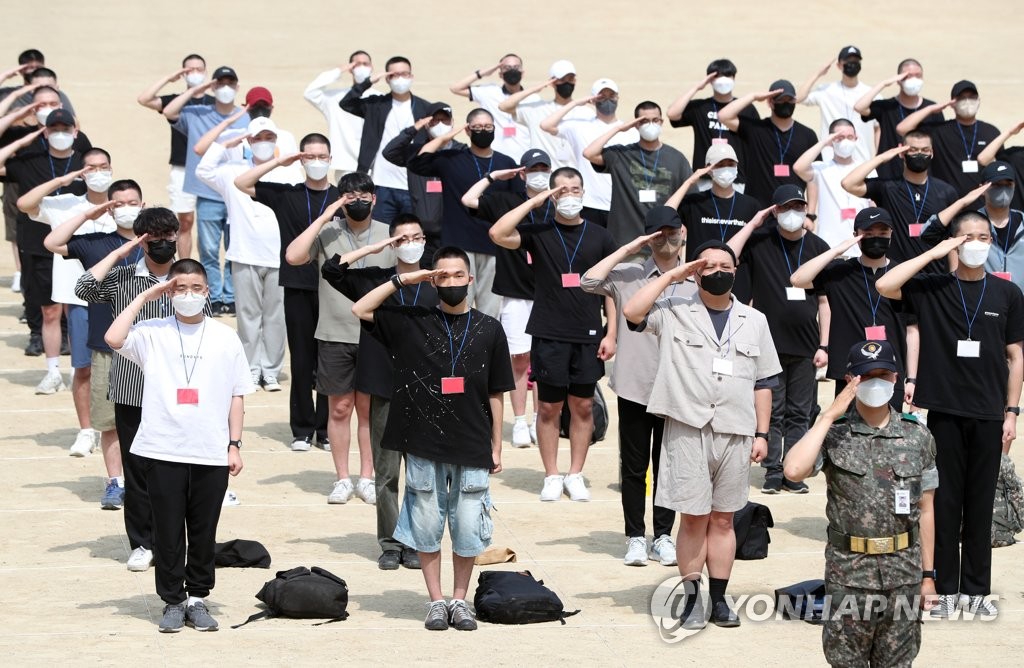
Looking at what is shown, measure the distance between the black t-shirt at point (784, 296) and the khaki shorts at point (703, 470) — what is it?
351 centimetres

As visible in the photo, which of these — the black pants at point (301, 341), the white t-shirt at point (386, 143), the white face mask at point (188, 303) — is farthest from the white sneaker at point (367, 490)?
the white t-shirt at point (386, 143)

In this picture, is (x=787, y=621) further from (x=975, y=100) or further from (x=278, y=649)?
(x=975, y=100)

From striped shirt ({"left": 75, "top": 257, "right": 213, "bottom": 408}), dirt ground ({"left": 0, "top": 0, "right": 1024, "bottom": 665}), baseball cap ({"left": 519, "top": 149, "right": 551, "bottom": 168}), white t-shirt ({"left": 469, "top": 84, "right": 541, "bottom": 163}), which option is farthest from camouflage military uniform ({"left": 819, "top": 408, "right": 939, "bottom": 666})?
white t-shirt ({"left": 469, "top": 84, "right": 541, "bottom": 163})

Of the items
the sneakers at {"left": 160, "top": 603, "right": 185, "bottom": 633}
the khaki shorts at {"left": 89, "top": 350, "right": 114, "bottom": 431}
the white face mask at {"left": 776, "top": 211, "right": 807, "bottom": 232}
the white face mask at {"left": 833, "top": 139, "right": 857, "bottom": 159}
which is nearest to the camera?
the sneakers at {"left": 160, "top": 603, "right": 185, "bottom": 633}

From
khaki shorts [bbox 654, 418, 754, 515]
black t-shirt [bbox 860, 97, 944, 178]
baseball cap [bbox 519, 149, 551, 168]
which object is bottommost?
khaki shorts [bbox 654, 418, 754, 515]

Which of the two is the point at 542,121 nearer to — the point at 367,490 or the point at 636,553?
the point at 367,490

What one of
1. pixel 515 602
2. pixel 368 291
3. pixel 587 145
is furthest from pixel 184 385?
pixel 587 145

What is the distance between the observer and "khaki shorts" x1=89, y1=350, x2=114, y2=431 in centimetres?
1227

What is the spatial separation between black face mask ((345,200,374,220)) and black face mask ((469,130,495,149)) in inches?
91.3

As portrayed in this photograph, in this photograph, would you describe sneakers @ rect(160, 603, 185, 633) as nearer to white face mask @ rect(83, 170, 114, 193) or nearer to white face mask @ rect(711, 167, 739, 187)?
white face mask @ rect(83, 170, 114, 193)

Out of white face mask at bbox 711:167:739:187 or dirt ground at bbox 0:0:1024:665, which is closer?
dirt ground at bbox 0:0:1024:665

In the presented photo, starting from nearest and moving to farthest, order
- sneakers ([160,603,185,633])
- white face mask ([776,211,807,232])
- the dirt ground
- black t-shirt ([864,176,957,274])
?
the dirt ground → sneakers ([160,603,185,633]) → white face mask ([776,211,807,232]) → black t-shirt ([864,176,957,274])

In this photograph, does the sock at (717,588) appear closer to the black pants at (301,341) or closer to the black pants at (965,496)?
the black pants at (965,496)

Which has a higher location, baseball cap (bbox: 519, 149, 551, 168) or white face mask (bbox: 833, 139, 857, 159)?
white face mask (bbox: 833, 139, 857, 159)
